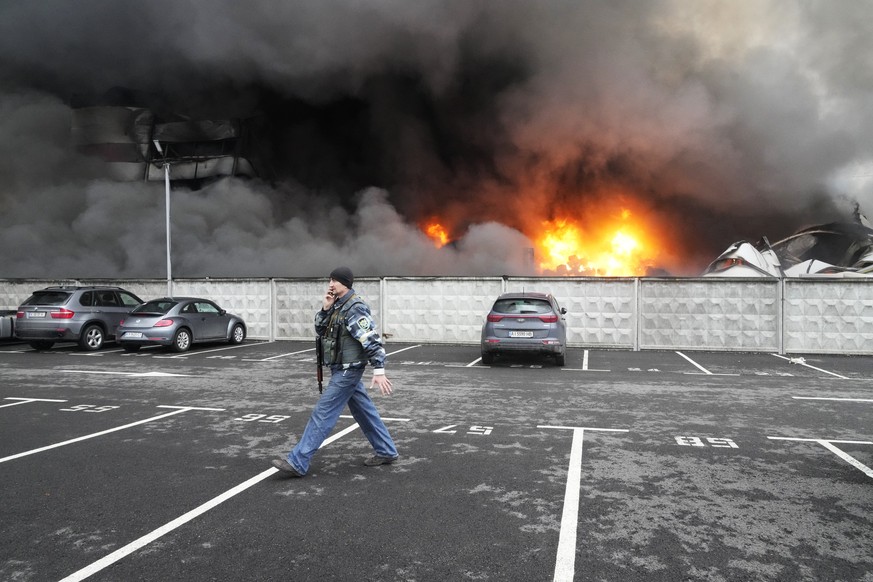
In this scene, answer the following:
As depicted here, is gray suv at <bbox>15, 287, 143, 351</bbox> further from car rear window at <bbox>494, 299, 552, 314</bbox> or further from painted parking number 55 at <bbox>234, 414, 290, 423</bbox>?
car rear window at <bbox>494, 299, 552, 314</bbox>

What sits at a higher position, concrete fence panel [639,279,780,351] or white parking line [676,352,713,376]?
concrete fence panel [639,279,780,351]

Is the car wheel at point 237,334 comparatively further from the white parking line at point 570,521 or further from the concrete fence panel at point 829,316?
the concrete fence panel at point 829,316

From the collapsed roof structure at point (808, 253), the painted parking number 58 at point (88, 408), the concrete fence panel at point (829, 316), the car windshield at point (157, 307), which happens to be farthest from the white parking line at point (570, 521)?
the collapsed roof structure at point (808, 253)

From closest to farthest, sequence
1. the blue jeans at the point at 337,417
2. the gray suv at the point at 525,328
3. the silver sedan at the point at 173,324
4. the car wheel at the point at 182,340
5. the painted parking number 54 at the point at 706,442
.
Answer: the blue jeans at the point at 337,417 < the painted parking number 54 at the point at 706,442 < the gray suv at the point at 525,328 < the silver sedan at the point at 173,324 < the car wheel at the point at 182,340

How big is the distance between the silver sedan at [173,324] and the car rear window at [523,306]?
844cm

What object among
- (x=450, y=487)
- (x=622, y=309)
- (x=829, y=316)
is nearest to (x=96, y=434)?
(x=450, y=487)

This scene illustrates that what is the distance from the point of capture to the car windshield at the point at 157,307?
1461cm

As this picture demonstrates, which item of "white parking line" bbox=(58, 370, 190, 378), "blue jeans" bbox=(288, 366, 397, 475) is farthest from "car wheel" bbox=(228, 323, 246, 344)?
"blue jeans" bbox=(288, 366, 397, 475)

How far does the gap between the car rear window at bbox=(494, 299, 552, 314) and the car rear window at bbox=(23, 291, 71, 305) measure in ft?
37.6

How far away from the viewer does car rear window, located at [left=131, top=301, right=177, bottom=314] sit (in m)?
14.6

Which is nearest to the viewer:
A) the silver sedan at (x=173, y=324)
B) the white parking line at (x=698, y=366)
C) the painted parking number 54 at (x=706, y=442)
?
the painted parking number 54 at (x=706, y=442)

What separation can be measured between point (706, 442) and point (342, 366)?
4.02 meters

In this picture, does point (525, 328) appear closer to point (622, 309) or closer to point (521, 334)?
point (521, 334)

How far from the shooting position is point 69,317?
14484 millimetres
